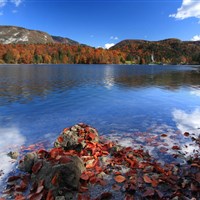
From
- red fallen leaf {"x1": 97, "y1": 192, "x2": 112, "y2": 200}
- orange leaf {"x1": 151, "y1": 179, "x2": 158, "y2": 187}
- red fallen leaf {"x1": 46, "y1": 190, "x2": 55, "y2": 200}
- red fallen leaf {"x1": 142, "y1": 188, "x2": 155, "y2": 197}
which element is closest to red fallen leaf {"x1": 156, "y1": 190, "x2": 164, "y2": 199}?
red fallen leaf {"x1": 142, "y1": 188, "x2": 155, "y2": 197}

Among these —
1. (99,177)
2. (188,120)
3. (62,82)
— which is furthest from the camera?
(62,82)

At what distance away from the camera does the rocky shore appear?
6.18m

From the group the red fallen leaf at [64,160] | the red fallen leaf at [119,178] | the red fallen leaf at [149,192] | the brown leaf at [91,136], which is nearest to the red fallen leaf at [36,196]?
the red fallen leaf at [64,160]

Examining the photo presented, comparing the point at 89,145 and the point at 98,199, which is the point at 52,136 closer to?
the point at 89,145

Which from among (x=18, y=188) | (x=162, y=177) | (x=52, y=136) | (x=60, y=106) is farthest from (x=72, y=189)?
(x=60, y=106)

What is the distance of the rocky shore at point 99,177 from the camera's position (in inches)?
243

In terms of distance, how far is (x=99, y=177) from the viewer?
23.4 feet

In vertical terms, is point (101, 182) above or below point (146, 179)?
below

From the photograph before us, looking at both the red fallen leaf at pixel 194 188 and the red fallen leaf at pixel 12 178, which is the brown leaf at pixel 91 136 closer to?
the red fallen leaf at pixel 12 178

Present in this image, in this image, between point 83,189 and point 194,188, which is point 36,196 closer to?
point 83,189

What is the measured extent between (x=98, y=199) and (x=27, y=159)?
3183 millimetres

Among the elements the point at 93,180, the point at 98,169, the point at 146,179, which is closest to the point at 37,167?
the point at 93,180

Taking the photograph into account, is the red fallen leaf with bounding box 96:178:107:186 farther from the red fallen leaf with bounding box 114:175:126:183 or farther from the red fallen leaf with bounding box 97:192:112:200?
the red fallen leaf with bounding box 97:192:112:200

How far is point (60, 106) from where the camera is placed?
66.2 ft
